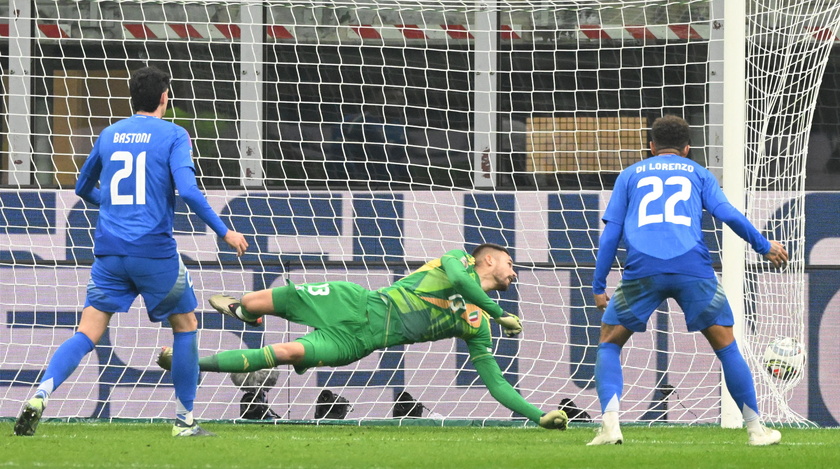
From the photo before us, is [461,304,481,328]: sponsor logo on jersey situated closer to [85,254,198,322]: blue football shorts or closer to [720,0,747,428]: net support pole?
[720,0,747,428]: net support pole

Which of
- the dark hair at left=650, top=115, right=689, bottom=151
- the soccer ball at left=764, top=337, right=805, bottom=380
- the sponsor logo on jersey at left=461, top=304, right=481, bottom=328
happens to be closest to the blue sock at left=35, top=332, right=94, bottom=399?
the sponsor logo on jersey at left=461, top=304, right=481, bottom=328

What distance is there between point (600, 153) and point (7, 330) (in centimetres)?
436

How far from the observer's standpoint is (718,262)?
29.1 feet

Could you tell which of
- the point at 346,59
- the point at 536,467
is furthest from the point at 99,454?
the point at 346,59

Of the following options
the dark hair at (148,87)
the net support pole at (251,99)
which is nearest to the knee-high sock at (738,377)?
the dark hair at (148,87)

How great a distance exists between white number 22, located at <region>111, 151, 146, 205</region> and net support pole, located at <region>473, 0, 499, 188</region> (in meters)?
3.25

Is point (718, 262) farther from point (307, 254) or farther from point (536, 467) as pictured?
point (536, 467)

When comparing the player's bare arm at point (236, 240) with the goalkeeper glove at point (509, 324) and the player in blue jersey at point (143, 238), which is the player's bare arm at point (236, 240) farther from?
the goalkeeper glove at point (509, 324)

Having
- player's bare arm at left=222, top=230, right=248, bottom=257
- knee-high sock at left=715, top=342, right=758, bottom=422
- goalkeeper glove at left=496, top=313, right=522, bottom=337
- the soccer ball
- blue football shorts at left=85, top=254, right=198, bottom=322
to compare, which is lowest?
the soccer ball

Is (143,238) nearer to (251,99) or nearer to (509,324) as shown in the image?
(509,324)

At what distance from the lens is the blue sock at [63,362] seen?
20.3 ft

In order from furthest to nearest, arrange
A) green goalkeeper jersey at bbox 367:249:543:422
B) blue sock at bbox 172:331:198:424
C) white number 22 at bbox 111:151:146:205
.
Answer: green goalkeeper jersey at bbox 367:249:543:422 → blue sock at bbox 172:331:198:424 → white number 22 at bbox 111:151:146:205

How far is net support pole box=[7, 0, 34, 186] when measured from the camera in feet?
29.9

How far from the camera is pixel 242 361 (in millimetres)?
7078
